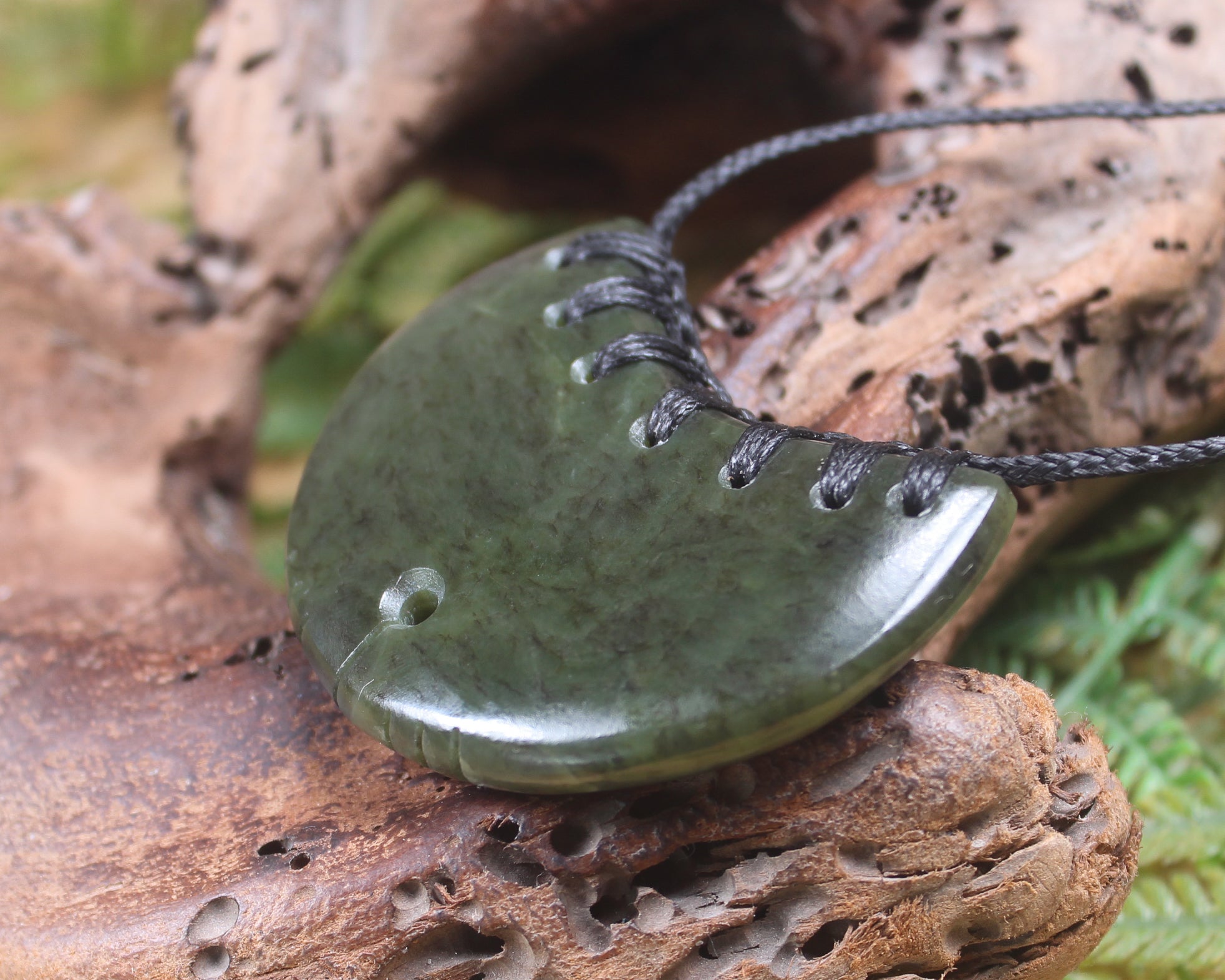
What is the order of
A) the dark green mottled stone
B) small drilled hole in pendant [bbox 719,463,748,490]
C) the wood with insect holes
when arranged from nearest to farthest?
the dark green mottled stone, small drilled hole in pendant [bbox 719,463,748,490], the wood with insect holes

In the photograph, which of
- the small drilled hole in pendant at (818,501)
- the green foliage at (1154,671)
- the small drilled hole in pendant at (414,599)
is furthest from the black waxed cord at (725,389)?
the green foliage at (1154,671)

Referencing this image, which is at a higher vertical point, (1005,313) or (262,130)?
(262,130)

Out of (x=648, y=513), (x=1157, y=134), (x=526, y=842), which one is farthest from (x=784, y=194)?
(x=526, y=842)

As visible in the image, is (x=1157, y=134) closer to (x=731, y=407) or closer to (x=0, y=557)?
(x=731, y=407)

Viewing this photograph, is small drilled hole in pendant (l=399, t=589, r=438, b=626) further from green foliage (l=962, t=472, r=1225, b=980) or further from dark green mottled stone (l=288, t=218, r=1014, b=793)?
green foliage (l=962, t=472, r=1225, b=980)

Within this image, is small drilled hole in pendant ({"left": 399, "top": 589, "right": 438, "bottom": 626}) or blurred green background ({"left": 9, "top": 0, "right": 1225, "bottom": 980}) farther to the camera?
blurred green background ({"left": 9, "top": 0, "right": 1225, "bottom": 980})

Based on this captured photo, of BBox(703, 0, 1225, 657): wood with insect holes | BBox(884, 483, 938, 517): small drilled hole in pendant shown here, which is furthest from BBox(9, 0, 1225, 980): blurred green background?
BBox(884, 483, 938, 517): small drilled hole in pendant
